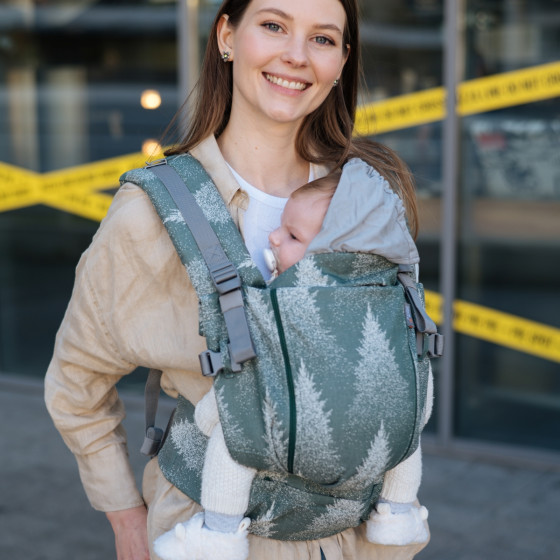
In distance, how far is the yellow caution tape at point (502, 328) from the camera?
15.2 ft

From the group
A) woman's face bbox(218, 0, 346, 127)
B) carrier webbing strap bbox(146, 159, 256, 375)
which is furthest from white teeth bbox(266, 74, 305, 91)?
carrier webbing strap bbox(146, 159, 256, 375)

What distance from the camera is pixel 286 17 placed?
1.75m

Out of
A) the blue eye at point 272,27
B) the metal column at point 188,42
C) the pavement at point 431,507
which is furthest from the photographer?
the metal column at point 188,42

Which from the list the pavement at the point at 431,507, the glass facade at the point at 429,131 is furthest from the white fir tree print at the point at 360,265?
the glass facade at the point at 429,131

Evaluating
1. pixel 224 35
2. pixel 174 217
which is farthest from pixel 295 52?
pixel 174 217

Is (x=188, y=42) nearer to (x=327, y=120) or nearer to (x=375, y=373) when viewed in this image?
(x=327, y=120)

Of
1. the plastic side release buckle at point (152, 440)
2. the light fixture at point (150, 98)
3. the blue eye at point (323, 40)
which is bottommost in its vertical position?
the plastic side release buckle at point (152, 440)

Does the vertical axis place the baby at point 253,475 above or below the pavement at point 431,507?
above

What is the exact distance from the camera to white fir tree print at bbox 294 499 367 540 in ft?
5.37

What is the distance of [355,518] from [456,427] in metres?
3.35

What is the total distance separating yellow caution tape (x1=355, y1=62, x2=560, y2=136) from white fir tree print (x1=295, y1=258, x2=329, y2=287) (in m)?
2.88

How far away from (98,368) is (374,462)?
24.8 inches

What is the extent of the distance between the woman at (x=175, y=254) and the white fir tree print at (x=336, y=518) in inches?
2.4

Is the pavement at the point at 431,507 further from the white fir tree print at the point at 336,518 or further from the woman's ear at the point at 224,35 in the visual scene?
the woman's ear at the point at 224,35
